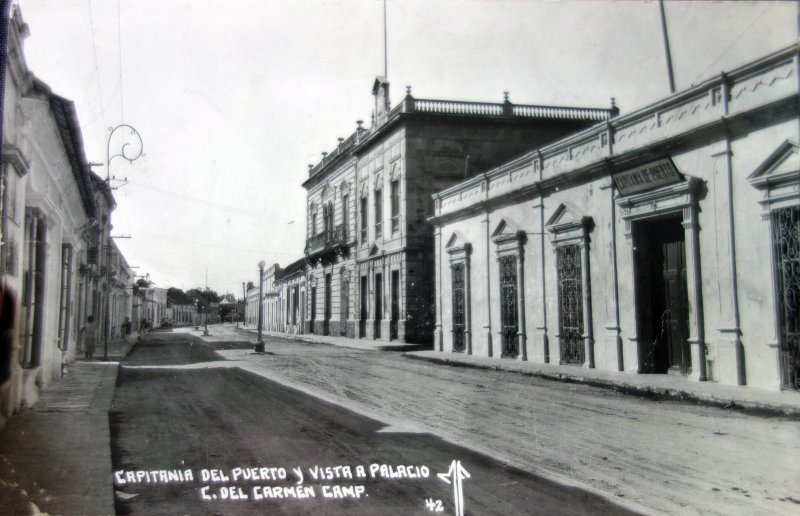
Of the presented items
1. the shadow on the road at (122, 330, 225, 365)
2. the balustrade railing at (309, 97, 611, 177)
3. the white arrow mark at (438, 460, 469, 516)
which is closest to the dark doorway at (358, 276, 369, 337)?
the shadow on the road at (122, 330, 225, 365)

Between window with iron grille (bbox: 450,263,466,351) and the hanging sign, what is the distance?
6806mm

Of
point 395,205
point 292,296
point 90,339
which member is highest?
point 395,205

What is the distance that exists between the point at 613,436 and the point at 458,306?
12272 millimetres

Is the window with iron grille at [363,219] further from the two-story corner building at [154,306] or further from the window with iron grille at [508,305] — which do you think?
the two-story corner building at [154,306]

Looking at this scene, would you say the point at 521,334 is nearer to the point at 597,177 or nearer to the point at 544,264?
the point at 544,264

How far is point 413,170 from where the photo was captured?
76.4 ft

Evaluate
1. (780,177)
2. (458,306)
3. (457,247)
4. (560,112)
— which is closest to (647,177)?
(780,177)

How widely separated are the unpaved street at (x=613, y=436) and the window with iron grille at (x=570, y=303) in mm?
2252

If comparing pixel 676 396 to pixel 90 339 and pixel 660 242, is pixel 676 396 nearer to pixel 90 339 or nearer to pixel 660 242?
pixel 660 242

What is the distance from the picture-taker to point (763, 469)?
4.89 meters

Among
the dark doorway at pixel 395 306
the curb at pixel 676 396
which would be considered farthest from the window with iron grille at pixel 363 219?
the curb at pixel 676 396

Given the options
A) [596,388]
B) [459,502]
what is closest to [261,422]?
[459,502]

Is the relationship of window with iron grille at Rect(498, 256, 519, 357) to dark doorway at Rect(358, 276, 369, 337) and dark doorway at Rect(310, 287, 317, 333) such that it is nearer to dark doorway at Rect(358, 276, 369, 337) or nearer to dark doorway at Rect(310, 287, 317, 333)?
dark doorway at Rect(358, 276, 369, 337)

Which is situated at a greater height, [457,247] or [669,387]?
[457,247]
